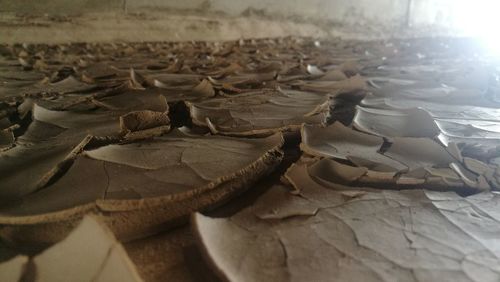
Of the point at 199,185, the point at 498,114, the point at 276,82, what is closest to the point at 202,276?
the point at 199,185

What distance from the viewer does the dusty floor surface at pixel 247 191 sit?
572 mm

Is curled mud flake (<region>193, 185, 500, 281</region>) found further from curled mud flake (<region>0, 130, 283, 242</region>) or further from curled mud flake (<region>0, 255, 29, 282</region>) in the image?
curled mud flake (<region>0, 255, 29, 282</region>)

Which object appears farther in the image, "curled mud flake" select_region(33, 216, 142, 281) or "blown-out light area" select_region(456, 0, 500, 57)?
"blown-out light area" select_region(456, 0, 500, 57)

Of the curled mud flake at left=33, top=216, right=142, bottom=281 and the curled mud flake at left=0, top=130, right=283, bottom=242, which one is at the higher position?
the curled mud flake at left=0, top=130, right=283, bottom=242

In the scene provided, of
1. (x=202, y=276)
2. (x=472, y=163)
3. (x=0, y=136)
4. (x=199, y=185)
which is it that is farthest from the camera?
(x=0, y=136)

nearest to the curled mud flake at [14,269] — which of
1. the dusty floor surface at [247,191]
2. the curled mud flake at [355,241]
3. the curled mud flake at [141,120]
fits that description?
the dusty floor surface at [247,191]

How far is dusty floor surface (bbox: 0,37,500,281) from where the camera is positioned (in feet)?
1.88

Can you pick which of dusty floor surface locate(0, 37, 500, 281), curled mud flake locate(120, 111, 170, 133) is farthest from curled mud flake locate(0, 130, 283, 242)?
curled mud flake locate(120, 111, 170, 133)

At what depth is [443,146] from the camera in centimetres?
98

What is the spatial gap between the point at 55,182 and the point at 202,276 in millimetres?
350

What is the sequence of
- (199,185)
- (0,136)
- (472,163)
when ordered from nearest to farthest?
(199,185) < (472,163) < (0,136)

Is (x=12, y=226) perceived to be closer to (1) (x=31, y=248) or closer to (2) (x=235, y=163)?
(1) (x=31, y=248)

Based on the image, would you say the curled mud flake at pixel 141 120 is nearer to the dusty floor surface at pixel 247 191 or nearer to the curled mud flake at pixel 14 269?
the dusty floor surface at pixel 247 191

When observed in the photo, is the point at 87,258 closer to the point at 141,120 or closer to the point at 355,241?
the point at 355,241
